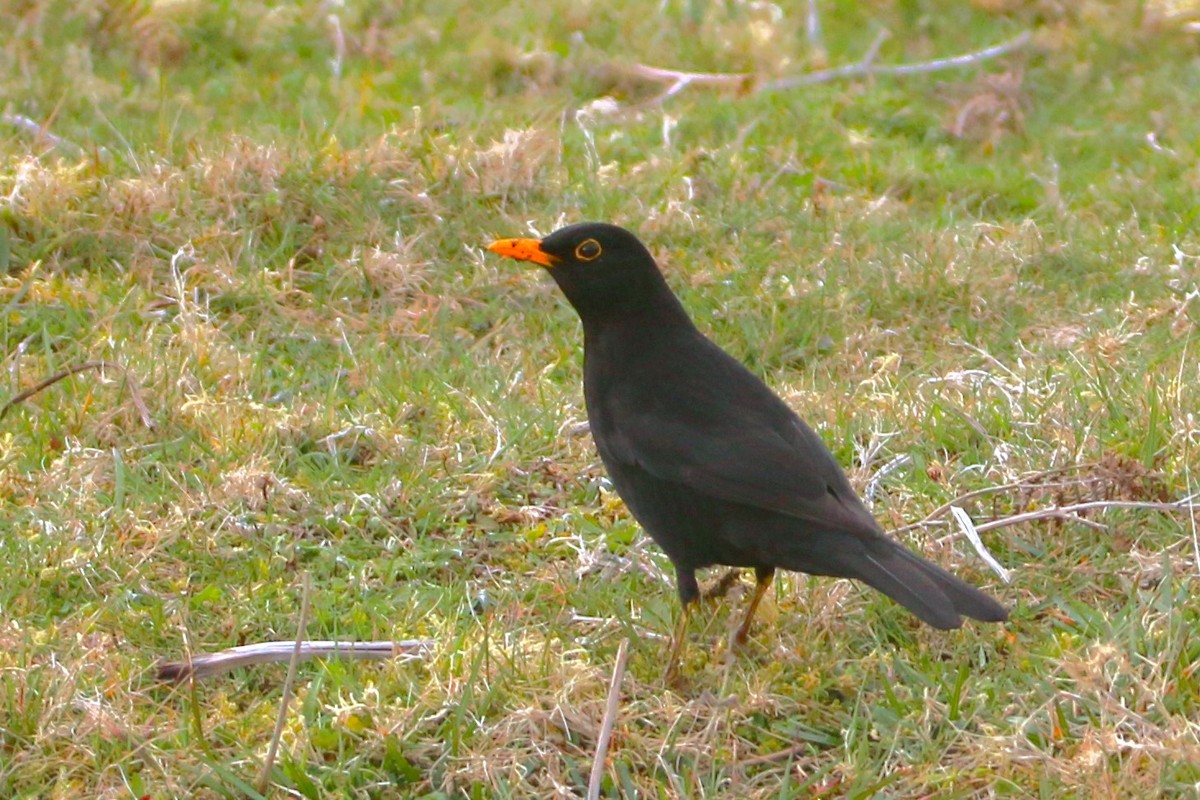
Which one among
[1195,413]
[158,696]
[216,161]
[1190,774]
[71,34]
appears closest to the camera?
[1190,774]

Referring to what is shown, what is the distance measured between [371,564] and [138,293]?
196cm

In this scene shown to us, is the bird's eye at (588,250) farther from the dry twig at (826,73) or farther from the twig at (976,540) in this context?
the dry twig at (826,73)

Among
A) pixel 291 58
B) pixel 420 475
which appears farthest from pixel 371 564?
pixel 291 58

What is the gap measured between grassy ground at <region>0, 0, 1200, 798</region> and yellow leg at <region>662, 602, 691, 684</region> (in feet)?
0.21

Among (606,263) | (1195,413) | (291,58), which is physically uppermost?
(606,263)

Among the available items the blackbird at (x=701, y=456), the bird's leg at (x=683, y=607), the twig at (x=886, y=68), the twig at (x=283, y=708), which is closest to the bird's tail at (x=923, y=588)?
the blackbird at (x=701, y=456)

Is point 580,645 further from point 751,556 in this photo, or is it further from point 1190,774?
point 1190,774

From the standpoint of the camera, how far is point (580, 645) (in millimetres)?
4234

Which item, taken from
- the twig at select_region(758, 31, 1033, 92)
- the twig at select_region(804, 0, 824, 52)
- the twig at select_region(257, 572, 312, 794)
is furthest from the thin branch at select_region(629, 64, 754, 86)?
the twig at select_region(257, 572, 312, 794)

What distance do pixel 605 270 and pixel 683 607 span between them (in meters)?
1.00

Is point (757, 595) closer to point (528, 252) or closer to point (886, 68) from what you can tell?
point (528, 252)

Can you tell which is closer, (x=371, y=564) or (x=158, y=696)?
(x=158, y=696)

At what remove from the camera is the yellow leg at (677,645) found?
403 cm

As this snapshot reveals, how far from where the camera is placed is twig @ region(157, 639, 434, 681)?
4086 millimetres
